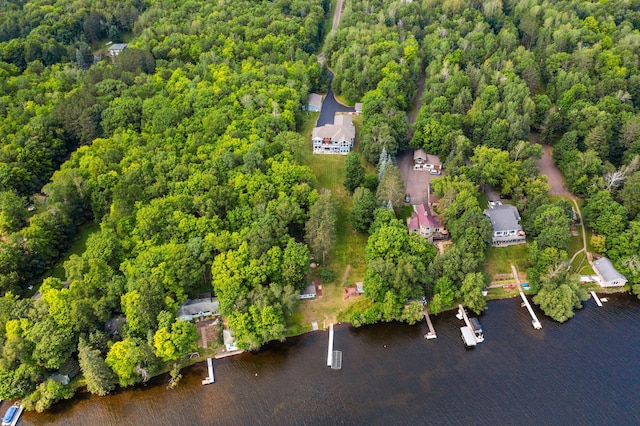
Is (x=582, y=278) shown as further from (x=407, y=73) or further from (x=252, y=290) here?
(x=407, y=73)

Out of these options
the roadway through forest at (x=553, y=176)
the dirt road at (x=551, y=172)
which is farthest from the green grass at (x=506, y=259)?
the dirt road at (x=551, y=172)

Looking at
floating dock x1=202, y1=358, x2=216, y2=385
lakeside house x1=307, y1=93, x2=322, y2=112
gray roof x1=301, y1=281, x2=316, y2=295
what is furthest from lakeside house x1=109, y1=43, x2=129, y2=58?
floating dock x1=202, y1=358, x2=216, y2=385

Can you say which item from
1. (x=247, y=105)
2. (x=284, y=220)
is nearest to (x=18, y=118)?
(x=247, y=105)

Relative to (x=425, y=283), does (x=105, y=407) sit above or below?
below

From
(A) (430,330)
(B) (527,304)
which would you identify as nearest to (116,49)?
(A) (430,330)

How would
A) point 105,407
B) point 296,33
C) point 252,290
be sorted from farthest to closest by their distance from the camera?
1. point 296,33
2. point 252,290
3. point 105,407

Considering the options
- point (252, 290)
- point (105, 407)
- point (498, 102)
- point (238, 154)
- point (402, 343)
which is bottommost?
point (105, 407)

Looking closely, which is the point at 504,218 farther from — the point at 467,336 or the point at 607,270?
the point at 467,336
